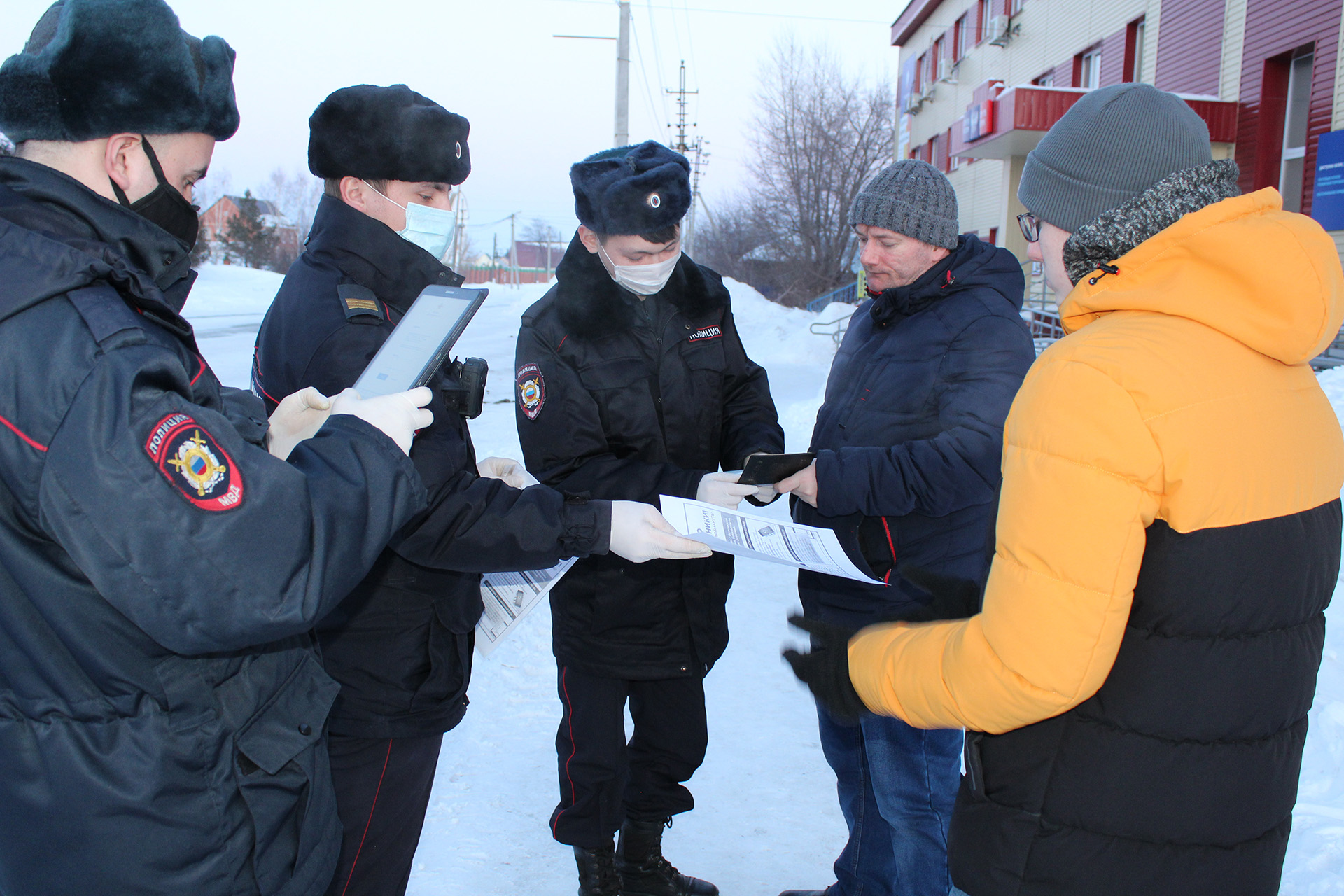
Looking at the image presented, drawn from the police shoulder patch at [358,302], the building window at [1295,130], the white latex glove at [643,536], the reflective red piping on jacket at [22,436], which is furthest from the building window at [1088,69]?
the reflective red piping on jacket at [22,436]

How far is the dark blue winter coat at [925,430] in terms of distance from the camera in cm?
219

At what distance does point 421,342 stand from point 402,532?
39cm

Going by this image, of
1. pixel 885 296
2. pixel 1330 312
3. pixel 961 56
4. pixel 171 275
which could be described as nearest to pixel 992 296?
pixel 885 296

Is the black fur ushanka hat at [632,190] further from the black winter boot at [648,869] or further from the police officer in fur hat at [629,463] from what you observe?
the black winter boot at [648,869]

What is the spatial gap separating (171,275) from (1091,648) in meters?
1.41

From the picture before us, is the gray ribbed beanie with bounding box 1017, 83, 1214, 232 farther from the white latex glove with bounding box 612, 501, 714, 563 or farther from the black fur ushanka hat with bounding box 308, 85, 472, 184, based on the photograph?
the black fur ushanka hat with bounding box 308, 85, 472, 184

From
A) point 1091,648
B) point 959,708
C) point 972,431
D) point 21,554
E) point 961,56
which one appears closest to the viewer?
point 21,554

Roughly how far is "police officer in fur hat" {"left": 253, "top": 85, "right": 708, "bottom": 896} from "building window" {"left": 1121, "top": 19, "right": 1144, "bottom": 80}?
53.6 ft

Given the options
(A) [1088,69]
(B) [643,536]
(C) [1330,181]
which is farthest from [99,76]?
(A) [1088,69]

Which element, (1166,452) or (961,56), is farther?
(961,56)

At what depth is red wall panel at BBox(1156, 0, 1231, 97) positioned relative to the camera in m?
12.4

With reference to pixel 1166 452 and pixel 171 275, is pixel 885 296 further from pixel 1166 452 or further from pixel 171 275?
pixel 171 275

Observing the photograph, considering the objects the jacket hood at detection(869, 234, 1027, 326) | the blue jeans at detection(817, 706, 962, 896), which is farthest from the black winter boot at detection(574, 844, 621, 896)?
the jacket hood at detection(869, 234, 1027, 326)

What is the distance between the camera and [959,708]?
1.27m
